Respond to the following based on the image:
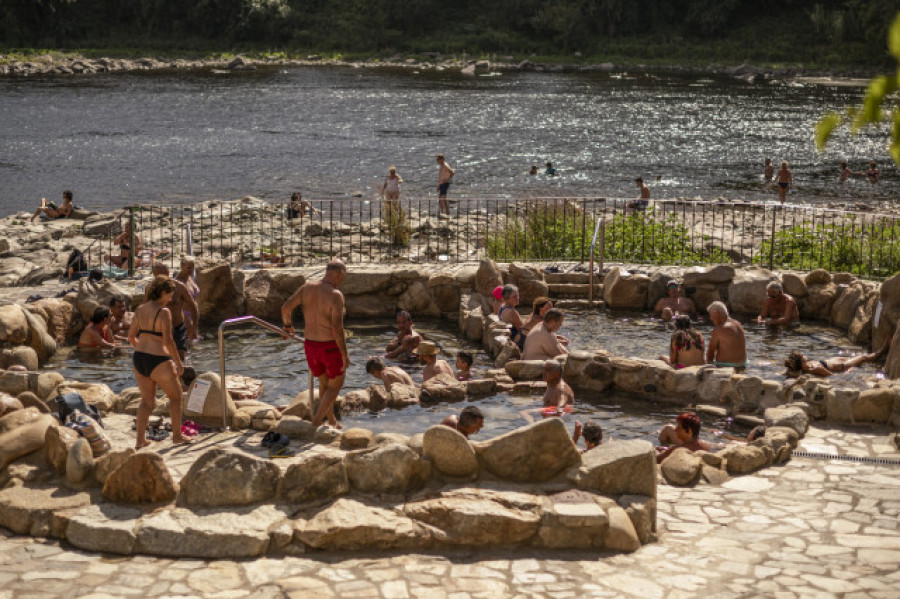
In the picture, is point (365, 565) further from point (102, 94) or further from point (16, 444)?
point (102, 94)

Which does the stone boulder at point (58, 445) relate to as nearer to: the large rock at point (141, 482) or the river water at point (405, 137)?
the large rock at point (141, 482)

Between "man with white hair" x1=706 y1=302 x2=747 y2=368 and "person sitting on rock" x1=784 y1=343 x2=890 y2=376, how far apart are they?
637mm

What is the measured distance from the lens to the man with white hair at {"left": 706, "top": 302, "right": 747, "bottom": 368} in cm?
1477

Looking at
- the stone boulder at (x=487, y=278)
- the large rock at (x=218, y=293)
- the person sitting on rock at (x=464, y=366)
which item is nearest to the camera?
the person sitting on rock at (x=464, y=366)

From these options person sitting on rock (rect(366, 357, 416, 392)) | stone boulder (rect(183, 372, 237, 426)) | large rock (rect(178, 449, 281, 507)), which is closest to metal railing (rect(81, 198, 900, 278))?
person sitting on rock (rect(366, 357, 416, 392))

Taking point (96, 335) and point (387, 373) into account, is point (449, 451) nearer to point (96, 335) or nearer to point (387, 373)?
point (387, 373)

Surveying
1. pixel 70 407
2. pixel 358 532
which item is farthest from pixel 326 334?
pixel 358 532

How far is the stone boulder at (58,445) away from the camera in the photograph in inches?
356

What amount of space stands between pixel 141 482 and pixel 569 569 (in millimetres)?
3383

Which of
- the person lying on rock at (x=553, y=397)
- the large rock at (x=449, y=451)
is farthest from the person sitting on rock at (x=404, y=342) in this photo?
the large rock at (x=449, y=451)

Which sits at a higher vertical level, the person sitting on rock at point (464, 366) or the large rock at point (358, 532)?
the large rock at point (358, 532)

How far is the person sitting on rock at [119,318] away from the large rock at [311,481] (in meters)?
8.68

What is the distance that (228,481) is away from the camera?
8586 mm

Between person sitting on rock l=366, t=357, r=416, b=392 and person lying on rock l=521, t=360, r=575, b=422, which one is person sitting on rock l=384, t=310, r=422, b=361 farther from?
person lying on rock l=521, t=360, r=575, b=422
